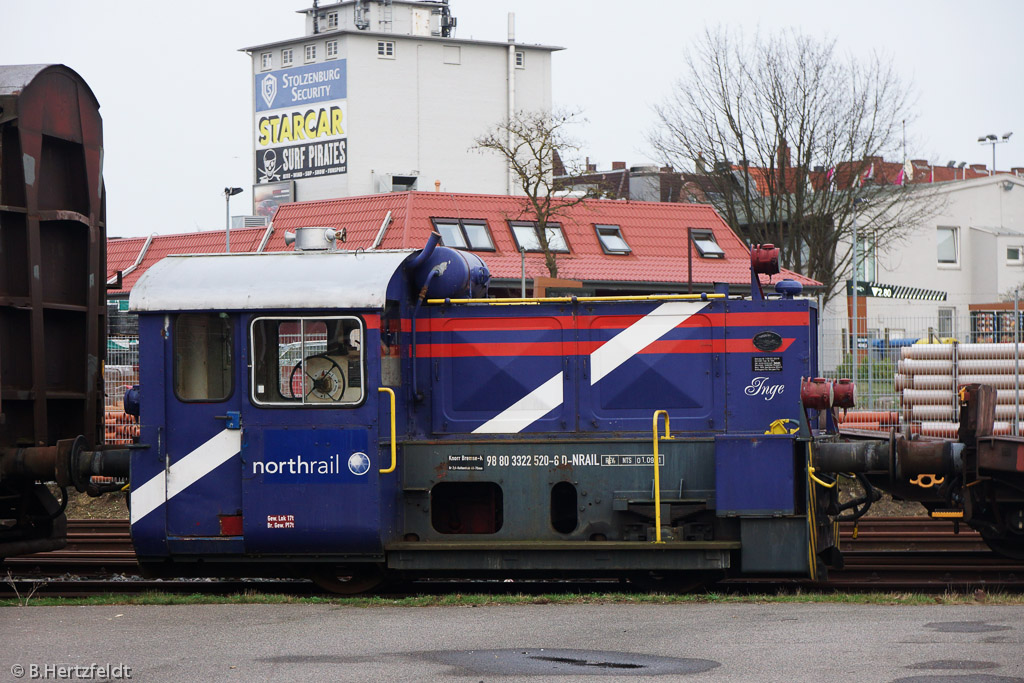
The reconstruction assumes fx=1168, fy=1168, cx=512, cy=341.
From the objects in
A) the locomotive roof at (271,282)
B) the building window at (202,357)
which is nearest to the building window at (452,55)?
the locomotive roof at (271,282)

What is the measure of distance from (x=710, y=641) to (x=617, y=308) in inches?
134

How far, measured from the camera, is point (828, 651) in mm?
7258

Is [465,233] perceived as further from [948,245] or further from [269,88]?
[269,88]

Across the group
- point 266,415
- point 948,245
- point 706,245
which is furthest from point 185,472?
point 948,245

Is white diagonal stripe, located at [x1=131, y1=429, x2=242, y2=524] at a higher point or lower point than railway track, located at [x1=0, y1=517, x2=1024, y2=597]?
higher

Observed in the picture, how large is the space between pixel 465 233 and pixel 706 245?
8.15 meters

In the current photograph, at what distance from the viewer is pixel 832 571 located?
10977 millimetres

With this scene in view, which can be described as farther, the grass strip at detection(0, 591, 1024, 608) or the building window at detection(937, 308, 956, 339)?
the building window at detection(937, 308, 956, 339)

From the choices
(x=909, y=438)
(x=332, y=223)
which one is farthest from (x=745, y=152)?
(x=909, y=438)

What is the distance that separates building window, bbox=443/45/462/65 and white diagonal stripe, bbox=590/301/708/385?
5095 cm

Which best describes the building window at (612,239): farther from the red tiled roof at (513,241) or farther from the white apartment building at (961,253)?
the white apartment building at (961,253)

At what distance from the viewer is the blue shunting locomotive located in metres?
9.49

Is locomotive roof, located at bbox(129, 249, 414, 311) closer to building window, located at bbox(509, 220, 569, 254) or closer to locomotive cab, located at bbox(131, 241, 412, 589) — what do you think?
locomotive cab, located at bbox(131, 241, 412, 589)

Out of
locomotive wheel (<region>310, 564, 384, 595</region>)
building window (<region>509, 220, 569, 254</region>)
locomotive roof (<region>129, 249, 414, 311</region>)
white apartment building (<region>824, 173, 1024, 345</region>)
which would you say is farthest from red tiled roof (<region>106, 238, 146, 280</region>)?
locomotive wheel (<region>310, 564, 384, 595</region>)
